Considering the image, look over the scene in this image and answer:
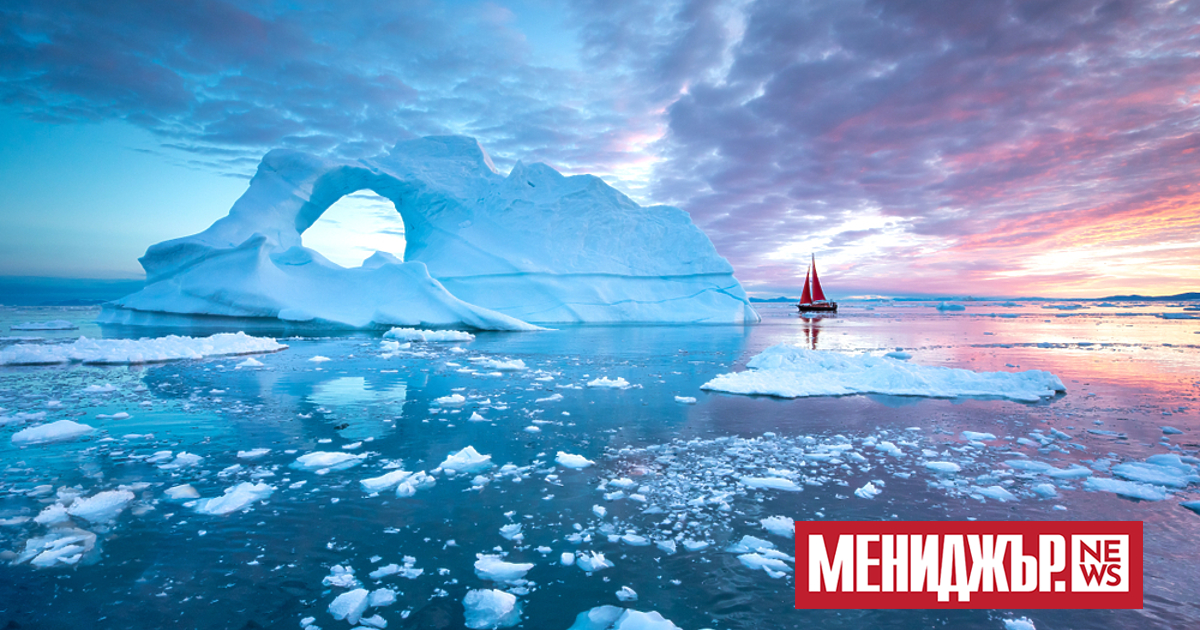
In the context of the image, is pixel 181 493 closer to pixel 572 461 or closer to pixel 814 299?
pixel 572 461

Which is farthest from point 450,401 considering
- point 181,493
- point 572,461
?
point 181,493

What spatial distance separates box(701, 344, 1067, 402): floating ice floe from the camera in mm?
6750

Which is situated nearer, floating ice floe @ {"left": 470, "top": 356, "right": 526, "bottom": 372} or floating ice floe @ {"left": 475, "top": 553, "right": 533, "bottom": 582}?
floating ice floe @ {"left": 475, "top": 553, "right": 533, "bottom": 582}

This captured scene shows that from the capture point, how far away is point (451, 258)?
24.2 metres

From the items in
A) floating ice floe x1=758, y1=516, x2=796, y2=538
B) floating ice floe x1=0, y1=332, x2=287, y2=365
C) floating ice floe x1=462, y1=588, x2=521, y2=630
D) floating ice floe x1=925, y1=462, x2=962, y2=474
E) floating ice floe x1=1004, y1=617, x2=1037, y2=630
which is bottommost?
floating ice floe x1=1004, y1=617, x2=1037, y2=630

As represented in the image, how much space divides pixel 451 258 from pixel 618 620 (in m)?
23.7

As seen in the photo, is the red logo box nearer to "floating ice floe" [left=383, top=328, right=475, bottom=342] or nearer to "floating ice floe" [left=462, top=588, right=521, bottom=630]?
"floating ice floe" [left=462, top=588, right=521, bottom=630]

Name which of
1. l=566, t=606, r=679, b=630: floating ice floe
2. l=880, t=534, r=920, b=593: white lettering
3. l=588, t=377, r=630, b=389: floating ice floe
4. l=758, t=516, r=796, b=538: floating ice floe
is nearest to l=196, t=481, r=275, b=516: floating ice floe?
l=566, t=606, r=679, b=630: floating ice floe

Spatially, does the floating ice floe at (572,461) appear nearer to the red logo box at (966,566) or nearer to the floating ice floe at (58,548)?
the red logo box at (966,566)

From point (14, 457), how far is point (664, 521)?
4.83 meters

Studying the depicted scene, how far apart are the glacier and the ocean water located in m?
11.9

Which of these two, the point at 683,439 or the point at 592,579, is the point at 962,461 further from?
the point at 592,579

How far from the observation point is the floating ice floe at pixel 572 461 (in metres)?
3.74

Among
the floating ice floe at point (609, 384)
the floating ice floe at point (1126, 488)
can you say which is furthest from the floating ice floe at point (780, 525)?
the floating ice floe at point (609, 384)
